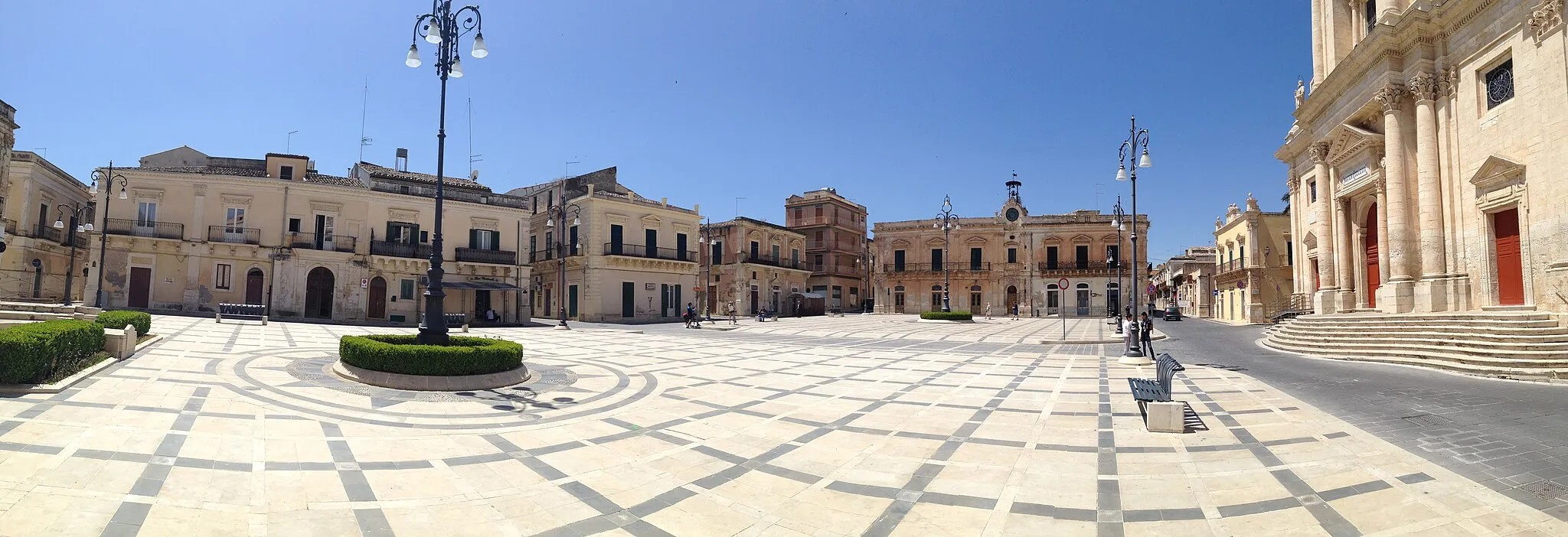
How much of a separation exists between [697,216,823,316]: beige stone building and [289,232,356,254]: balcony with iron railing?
21593 millimetres

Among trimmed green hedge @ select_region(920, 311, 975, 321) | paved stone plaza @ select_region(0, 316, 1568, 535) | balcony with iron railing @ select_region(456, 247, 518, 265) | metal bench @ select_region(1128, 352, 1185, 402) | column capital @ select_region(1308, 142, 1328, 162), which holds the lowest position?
paved stone plaza @ select_region(0, 316, 1568, 535)

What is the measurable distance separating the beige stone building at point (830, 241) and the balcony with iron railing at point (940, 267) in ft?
17.9

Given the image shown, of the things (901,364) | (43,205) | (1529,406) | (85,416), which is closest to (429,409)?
(85,416)

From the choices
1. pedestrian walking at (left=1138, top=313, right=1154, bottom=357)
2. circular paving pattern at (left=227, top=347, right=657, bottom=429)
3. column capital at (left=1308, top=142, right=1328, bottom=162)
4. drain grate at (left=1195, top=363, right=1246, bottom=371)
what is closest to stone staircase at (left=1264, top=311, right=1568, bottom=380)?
drain grate at (left=1195, top=363, right=1246, bottom=371)

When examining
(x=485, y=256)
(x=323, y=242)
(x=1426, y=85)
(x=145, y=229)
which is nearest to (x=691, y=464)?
(x=1426, y=85)

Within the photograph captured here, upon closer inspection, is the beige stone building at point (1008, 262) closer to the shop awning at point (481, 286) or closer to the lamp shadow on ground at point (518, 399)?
the shop awning at point (481, 286)

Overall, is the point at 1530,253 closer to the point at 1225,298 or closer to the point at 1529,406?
the point at 1529,406

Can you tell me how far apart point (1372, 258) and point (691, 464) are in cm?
2393

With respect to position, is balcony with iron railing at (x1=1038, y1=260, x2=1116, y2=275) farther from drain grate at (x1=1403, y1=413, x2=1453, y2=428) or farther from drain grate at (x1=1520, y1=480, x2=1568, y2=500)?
drain grate at (x1=1520, y1=480, x2=1568, y2=500)

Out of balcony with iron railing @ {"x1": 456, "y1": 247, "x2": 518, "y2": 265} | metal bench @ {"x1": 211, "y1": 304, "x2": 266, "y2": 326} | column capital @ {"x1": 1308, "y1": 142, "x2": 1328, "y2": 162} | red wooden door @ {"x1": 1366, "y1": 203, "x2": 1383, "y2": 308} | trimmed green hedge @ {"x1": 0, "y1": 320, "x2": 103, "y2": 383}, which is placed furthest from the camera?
balcony with iron railing @ {"x1": 456, "y1": 247, "x2": 518, "y2": 265}

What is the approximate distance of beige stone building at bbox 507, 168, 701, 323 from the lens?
3559 cm

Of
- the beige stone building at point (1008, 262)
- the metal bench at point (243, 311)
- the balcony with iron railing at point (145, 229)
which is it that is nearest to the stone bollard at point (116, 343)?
the metal bench at point (243, 311)

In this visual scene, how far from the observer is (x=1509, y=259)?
1431 cm

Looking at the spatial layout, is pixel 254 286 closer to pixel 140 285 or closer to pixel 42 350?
pixel 140 285
